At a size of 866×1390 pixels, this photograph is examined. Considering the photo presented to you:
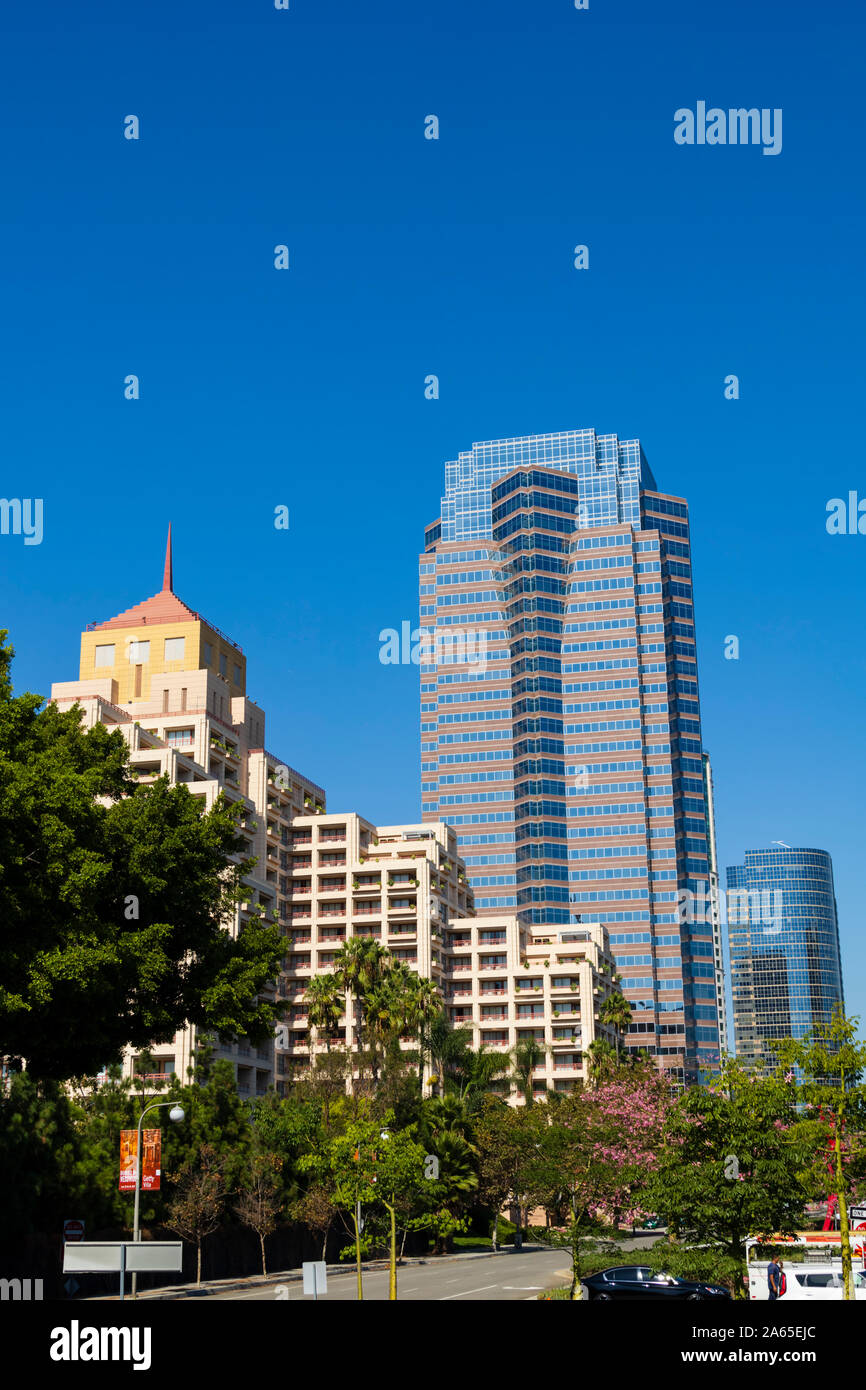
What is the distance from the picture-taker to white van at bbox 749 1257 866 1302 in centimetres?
3872

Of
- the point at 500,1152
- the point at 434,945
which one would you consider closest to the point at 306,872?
the point at 434,945

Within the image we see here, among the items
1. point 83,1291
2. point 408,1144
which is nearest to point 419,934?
point 83,1291

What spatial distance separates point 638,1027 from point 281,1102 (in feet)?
388

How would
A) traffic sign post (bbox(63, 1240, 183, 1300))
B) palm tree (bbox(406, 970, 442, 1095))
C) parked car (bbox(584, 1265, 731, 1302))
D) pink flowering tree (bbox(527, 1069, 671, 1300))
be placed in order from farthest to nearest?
palm tree (bbox(406, 970, 442, 1095)), pink flowering tree (bbox(527, 1069, 671, 1300)), parked car (bbox(584, 1265, 731, 1302)), traffic sign post (bbox(63, 1240, 183, 1300))

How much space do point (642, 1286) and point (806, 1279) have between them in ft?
16.5

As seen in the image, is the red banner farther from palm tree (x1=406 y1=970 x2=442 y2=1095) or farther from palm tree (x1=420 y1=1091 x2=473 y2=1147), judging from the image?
palm tree (x1=406 y1=970 x2=442 y2=1095)

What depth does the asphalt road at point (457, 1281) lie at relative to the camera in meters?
53.1

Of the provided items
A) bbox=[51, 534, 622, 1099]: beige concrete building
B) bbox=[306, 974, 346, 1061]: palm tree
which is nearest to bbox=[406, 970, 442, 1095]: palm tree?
bbox=[306, 974, 346, 1061]: palm tree

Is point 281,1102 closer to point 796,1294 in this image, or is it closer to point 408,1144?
point 408,1144

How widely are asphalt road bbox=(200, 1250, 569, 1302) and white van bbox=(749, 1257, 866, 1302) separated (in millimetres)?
9182

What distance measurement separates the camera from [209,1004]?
4088cm

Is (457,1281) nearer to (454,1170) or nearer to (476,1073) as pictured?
(454,1170)

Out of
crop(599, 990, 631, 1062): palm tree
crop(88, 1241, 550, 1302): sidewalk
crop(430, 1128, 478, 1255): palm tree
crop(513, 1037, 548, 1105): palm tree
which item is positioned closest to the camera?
crop(88, 1241, 550, 1302): sidewalk

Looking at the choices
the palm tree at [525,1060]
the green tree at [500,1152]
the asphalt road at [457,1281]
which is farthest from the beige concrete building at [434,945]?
the asphalt road at [457,1281]
